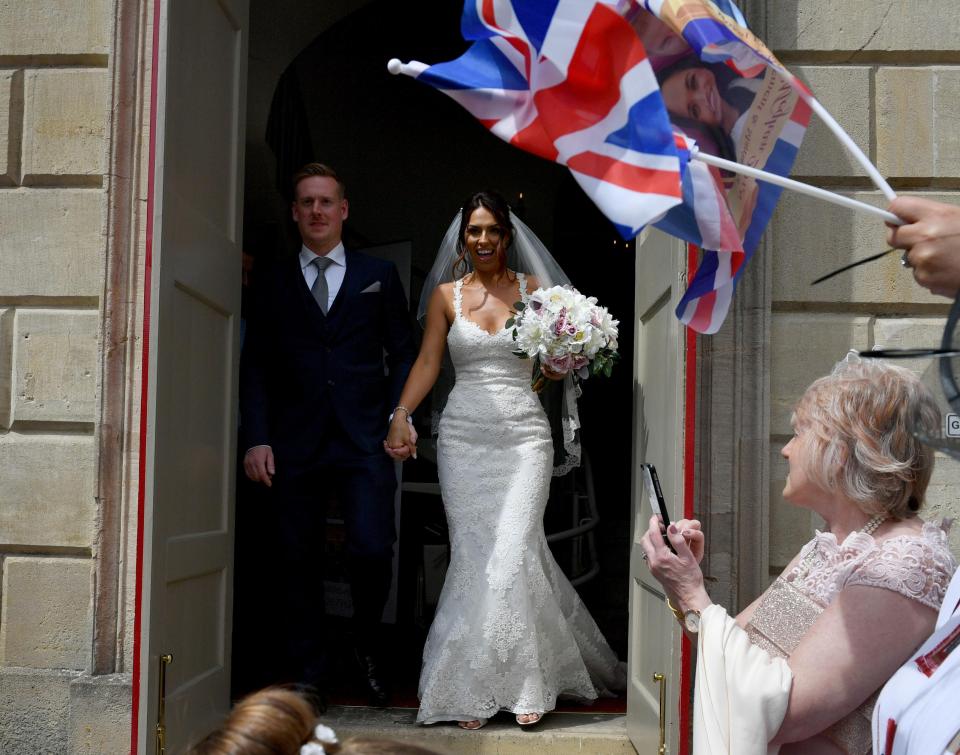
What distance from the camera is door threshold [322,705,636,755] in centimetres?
461

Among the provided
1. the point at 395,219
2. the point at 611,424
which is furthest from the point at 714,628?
the point at 611,424

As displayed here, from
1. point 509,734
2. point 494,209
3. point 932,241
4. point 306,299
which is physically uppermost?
point 494,209

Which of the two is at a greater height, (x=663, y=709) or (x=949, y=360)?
(x=949, y=360)

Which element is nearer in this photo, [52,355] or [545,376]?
[52,355]

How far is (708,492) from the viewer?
434 cm

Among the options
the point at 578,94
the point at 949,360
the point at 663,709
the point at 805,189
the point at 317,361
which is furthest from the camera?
the point at 317,361

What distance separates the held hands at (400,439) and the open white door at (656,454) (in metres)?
0.95

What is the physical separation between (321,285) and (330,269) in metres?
0.09

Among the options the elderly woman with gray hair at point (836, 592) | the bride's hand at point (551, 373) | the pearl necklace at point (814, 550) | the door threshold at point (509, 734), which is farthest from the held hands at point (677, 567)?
the bride's hand at point (551, 373)

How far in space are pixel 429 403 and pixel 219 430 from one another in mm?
3916

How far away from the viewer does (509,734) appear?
4.66m

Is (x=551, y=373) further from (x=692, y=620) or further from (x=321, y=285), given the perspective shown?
(x=692, y=620)

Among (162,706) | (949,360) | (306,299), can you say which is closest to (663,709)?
(162,706)

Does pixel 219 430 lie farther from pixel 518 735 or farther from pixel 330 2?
pixel 330 2
